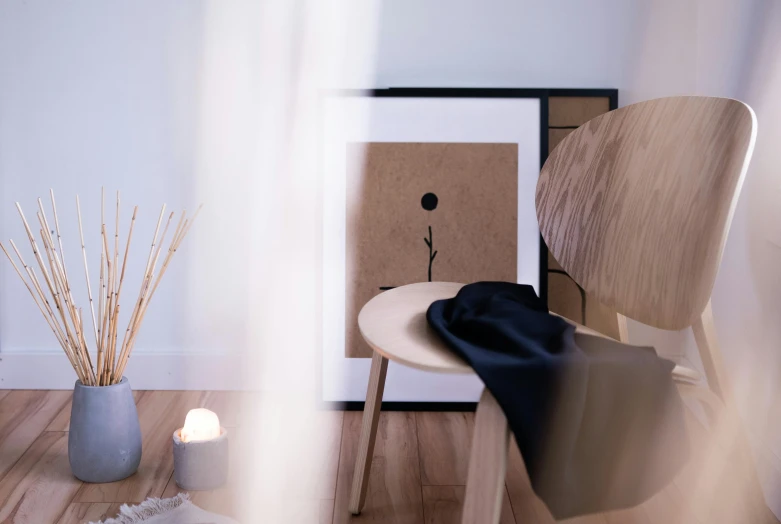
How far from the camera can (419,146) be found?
166 centimetres

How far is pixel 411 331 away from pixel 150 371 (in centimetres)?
101

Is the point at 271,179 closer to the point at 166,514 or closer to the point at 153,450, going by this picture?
the point at 153,450

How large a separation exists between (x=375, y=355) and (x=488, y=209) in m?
0.65

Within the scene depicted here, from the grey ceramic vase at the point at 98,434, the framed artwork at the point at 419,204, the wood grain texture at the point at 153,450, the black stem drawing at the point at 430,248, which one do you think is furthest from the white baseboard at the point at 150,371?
the black stem drawing at the point at 430,248

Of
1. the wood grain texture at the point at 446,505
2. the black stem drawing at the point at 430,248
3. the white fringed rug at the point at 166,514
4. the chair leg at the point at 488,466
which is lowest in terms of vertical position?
the wood grain texture at the point at 446,505

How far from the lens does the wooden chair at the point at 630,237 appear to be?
0.87 m

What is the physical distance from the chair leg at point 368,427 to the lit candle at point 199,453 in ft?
0.85

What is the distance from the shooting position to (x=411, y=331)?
968 mm

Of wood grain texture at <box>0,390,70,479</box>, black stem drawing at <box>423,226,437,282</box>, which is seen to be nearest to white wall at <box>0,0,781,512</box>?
wood grain texture at <box>0,390,70,479</box>

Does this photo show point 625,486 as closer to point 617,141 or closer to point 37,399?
point 617,141

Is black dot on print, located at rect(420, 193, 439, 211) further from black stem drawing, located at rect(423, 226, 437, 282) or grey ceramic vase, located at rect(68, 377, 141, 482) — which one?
grey ceramic vase, located at rect(68, 377, 141, 482)

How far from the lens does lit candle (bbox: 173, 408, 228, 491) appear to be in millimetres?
1272

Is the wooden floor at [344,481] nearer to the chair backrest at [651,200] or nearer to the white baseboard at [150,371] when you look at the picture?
the white baseboard at [150,371]

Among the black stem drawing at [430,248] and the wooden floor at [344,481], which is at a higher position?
the black stem drawing at [430,248]
